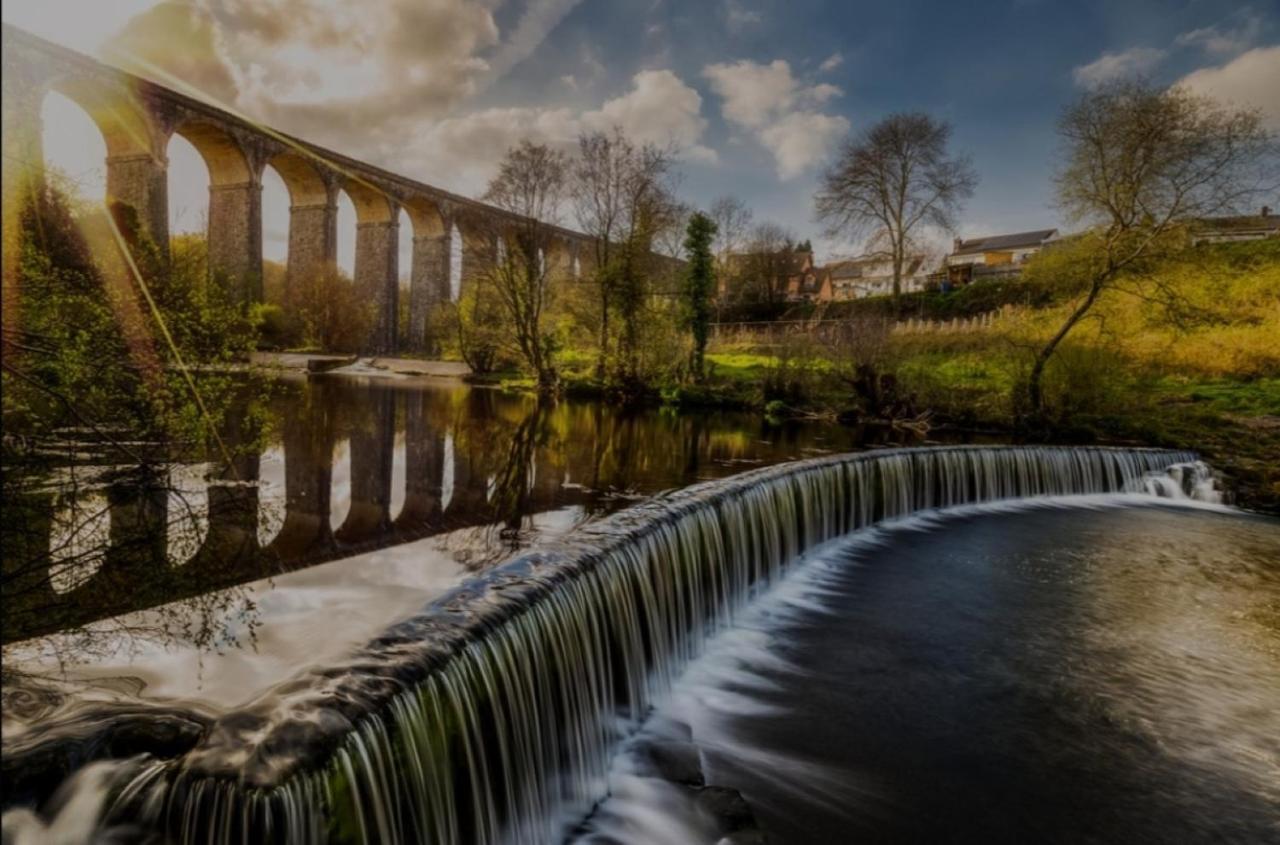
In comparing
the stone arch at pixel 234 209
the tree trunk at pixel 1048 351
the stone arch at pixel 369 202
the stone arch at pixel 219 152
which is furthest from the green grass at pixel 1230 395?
the stone arch at pixel 369 202

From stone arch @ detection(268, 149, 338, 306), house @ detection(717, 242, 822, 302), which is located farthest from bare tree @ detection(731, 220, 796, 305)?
stone arch @ detection(268, 149, 338, 306)

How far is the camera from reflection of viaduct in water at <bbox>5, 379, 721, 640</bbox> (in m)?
4.66

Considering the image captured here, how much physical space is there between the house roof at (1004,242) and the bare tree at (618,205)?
51543mm

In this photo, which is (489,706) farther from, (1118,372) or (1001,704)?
(1118,372)

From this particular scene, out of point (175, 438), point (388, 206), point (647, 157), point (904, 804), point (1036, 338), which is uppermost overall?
point (388, 206)

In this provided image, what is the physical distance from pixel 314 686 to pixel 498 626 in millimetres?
993

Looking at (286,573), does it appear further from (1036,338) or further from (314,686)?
(1036,338)

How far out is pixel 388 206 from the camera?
4041 centimetres

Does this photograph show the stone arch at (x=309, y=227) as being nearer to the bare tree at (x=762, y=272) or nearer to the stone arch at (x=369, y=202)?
the stone arch at (x=369, y=202)

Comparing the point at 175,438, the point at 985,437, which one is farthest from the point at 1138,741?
the point at 985,437

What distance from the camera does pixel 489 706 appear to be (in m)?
3.55

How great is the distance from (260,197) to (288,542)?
108 ft

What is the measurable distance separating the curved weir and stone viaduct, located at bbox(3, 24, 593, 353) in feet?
46.7

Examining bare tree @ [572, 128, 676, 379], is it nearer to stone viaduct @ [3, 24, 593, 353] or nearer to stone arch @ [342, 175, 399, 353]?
stone viaduct @ [3, 24, 593, 353]
